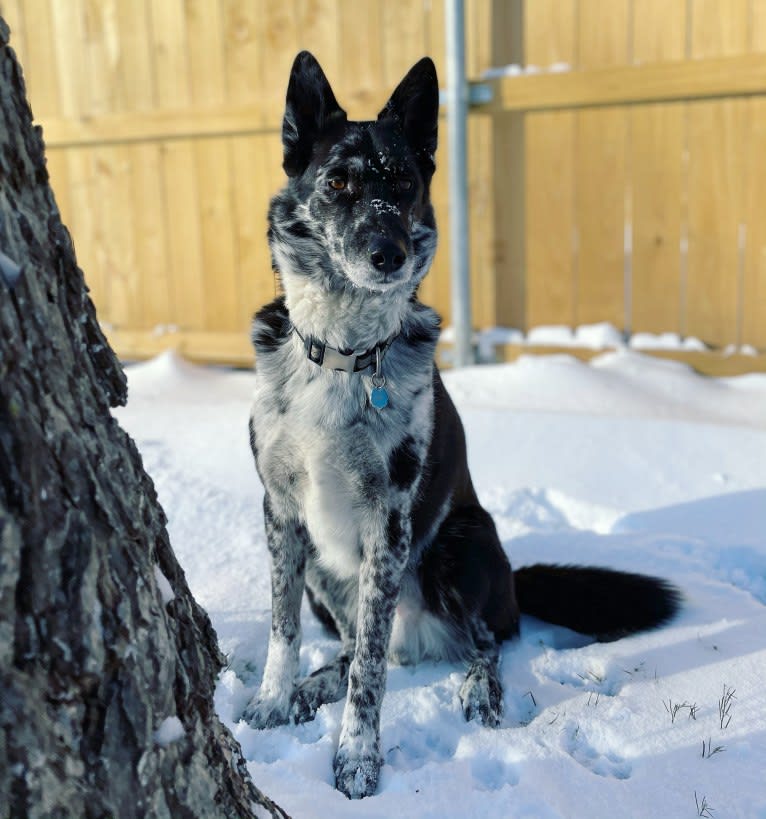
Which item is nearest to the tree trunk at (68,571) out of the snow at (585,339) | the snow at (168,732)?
the snow at (168,732)

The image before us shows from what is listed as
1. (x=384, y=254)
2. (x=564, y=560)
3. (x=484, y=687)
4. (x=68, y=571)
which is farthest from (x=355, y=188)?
(x=564, y=560)

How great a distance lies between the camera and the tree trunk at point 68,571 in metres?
1.10

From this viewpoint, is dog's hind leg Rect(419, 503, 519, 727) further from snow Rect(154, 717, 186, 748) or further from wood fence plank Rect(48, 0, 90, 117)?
wood fence plank Rect(48, 0, 90, 117)

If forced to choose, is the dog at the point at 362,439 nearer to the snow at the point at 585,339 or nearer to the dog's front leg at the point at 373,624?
the dog's front leg at the point at 373,624

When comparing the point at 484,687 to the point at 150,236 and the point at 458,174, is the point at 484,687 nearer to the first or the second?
the point at 458,174

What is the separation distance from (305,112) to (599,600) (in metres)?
1.56

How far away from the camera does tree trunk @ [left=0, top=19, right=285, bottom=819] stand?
3.60 feet

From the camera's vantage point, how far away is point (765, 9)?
4297 millimetres

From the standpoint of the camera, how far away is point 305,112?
238cm

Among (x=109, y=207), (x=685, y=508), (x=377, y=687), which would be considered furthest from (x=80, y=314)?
(x=109, y=207)

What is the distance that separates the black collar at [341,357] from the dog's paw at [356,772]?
2.95ft

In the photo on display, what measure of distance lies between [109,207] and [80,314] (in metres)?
4.83

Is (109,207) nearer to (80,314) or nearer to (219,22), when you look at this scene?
(219,22)

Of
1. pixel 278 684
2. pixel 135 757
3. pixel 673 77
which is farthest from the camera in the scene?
pixel 673 77
